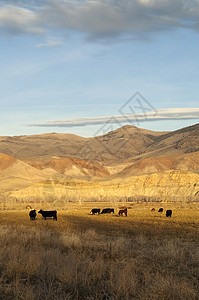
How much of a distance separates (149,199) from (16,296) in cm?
8981

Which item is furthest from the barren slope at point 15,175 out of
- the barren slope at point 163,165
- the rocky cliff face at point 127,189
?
the barren slope at point 163,165

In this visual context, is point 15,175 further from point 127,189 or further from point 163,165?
point 163,165

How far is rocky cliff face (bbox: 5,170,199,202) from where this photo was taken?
93.7 metres

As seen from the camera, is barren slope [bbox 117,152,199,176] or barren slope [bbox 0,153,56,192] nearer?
barren slope [bbox 0,153,56,192]

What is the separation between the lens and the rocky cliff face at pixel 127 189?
93688 millimetres

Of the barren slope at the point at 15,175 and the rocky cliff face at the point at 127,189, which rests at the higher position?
the barren slope at the point at 15,175

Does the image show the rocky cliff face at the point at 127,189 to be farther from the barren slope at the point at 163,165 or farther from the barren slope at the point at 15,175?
the barren slope at the point at 163,165

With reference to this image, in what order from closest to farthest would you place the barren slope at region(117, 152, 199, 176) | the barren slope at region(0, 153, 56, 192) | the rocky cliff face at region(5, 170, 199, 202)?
1. the rocky cliff face at region(5, 170, 199, 202)
2. the barren slope at region(0, 153, 56, 192)
3. the barren slope at region(117, 152, 199, 176)

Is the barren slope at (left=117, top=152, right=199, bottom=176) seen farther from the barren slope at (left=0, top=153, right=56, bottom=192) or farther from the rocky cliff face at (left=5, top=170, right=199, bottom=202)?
the rocky cliff face at (left=5, top=170, right=199, bottom=202)

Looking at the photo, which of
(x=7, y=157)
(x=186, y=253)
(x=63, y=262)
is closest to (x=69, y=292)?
(x=63, y=262)

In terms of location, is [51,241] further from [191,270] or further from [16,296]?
[16,296]

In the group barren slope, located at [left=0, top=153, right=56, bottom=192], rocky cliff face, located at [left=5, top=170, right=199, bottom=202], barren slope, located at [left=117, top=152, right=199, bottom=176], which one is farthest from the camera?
barren slope, located at [left=117, top=152, right=199, bottom=176]

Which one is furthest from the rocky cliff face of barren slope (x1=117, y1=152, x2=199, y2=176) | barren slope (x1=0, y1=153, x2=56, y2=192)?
barren slope (x1=117, y1=152, x2=199, y2=176)

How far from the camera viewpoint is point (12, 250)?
36.6ft
